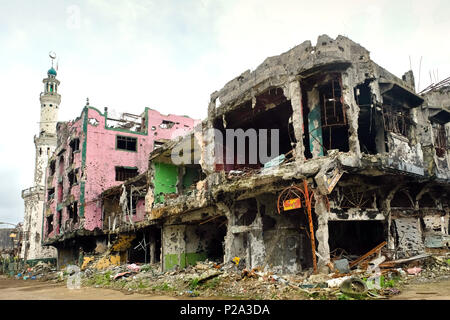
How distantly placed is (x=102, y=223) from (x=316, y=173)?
20.8 meters

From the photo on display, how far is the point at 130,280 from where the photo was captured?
17969mm

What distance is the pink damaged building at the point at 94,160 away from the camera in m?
28.1

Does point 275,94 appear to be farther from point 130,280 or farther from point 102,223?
point 102,223

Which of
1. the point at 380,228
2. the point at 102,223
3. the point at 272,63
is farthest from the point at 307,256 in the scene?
the point at 102,223

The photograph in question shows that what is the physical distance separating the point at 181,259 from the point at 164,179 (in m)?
4.68

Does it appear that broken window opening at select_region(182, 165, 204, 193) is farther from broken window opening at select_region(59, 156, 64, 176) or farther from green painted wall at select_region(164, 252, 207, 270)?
broken window opening at select_region(59, 156, 64, 176)

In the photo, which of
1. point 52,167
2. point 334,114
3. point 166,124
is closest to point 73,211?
point 52,167

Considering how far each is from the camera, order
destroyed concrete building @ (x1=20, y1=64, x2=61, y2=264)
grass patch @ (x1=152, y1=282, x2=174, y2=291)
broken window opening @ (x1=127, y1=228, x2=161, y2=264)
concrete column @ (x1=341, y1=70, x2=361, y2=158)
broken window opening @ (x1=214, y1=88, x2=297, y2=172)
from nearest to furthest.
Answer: concrete column @ (x1=341, y1=70, x2=361, y2=158) < grass patch @ (x1=152, y1=282, x2=174, y2=291) < broken window opening @ (x1=214, y1=88, x2=297, y2=172) < broken window opening @ (x1=127, y1=228, x2=161, y2=264) < destroyed concrete building @ (x1=20, y1=64, x2=61, y2=264)

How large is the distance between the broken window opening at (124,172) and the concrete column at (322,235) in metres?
21.1

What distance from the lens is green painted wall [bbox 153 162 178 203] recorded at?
69.8 ft

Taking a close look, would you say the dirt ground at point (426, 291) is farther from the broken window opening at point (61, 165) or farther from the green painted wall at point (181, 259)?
the broken window opening at point (61, 165)

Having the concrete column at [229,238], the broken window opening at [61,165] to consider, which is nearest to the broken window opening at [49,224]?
the broken window opening at [61,165]

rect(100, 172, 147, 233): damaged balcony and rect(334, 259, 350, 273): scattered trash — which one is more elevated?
rect(100, 172, 147, 233): damaged balcony

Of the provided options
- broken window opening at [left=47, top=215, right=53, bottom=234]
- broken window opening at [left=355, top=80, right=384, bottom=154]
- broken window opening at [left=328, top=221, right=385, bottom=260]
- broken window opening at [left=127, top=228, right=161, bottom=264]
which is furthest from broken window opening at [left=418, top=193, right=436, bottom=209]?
broken window opening at [left=47, top=215, right=53, bottom=234]
